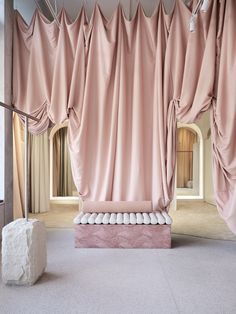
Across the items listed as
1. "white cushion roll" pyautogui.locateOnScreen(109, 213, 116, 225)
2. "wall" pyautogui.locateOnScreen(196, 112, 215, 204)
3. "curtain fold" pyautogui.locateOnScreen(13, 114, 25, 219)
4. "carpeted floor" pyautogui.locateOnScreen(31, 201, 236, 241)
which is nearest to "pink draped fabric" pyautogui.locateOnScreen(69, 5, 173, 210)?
"white cushion roll" pyautogui.locateOnScreen(109, 213, 116, 225)

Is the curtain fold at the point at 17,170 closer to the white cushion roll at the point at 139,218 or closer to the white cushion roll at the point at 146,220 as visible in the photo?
the white cushion roll at the point at 139,218

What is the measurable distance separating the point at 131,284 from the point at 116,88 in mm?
2859

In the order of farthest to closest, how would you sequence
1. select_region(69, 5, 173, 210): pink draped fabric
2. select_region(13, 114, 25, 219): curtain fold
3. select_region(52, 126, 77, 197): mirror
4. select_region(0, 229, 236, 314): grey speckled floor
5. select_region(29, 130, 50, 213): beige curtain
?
select_region(52, 126, 77, 197): mirror
select_region(29, 130, 50, 213): beige curtain
select_region(13, 114, 25, 219): curtain fold
select_region(69, 5, 173, 210): pink draped fabric
select_region(0, 229, 236, 314): grey speckled floor

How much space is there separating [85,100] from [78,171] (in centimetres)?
113

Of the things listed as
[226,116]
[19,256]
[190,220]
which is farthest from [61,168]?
[19,256]

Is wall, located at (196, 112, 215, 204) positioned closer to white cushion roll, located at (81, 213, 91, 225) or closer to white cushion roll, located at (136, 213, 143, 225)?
Answer: white cushion roll, located at (136, 213, 143, 225)

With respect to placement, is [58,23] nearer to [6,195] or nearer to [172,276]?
[6,195]

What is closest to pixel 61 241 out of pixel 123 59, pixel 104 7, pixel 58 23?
pixel 123 59

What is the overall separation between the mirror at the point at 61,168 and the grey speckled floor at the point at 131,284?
4387 mm

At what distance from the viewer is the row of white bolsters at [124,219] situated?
3479mm

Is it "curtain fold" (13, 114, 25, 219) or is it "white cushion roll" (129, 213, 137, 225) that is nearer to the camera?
"white cushion roll" (129, 213, 137, 225)

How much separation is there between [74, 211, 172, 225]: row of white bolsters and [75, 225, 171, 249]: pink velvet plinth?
59mm

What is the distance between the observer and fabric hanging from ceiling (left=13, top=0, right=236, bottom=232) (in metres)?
3.91

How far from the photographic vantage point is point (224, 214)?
3701 millimetres
